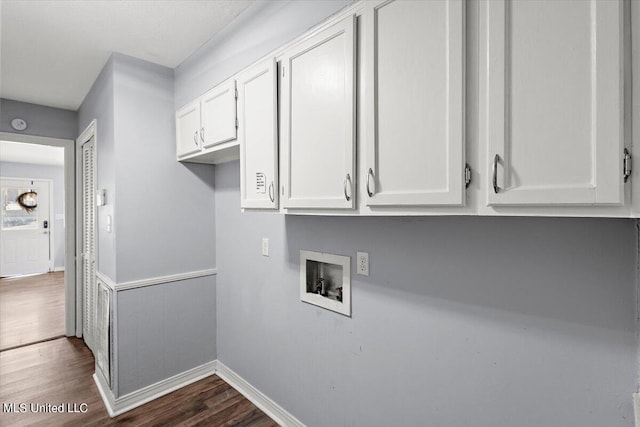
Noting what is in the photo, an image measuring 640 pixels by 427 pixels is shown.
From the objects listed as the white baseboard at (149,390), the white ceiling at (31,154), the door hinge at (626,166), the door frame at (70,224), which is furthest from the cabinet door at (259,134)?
the white ceiling at (31,154)

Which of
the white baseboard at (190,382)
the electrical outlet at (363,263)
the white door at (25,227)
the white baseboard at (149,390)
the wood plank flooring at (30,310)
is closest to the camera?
the electrical outlet at (363,263)

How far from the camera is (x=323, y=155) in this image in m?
1.35

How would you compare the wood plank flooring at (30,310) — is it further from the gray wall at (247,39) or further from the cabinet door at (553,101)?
the cabinet door at (553,101)

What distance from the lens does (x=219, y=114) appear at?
201cm

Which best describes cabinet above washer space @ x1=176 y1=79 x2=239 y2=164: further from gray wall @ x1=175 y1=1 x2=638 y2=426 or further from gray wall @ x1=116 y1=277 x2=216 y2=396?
gray wall @ x1=116 y1=277 x2=216 y2=396

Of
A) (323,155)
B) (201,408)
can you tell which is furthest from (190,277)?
(323,155)

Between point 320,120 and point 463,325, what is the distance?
102cm

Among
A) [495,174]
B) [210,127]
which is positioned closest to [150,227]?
[210,127]

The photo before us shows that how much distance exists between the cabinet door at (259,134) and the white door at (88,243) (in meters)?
2.01

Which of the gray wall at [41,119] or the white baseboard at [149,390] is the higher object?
the gray wall at [41,119]

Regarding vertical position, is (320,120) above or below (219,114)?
below

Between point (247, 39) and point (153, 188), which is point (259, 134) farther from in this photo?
point (153, 188)

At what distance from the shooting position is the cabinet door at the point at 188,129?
2.25 metres

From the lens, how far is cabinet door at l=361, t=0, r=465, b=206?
3.09ft
